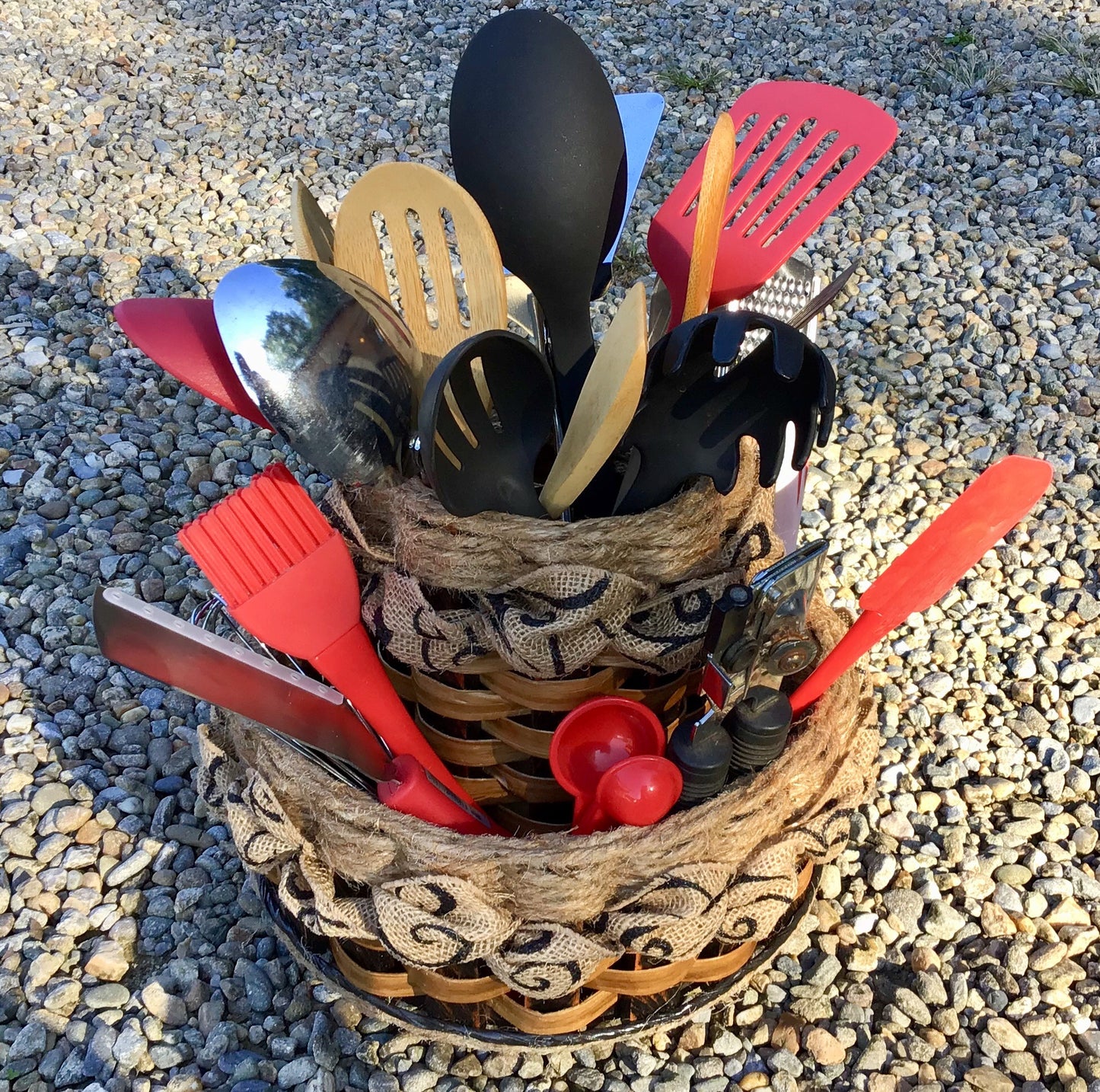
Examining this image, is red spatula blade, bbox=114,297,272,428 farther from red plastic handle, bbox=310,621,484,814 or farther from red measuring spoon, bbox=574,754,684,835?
red measuring spoon, bbox=574,754,684,835

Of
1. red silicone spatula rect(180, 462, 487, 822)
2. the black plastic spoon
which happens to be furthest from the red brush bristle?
the black plastic spoon

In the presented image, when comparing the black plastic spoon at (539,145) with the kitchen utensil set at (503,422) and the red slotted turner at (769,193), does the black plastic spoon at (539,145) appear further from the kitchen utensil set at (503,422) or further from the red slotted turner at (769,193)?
the red slotted turner at (769,193)

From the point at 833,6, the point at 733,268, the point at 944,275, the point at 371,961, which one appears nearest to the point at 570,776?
the point at 371,961

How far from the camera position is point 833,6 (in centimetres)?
231

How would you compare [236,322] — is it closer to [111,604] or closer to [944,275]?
[111,604]

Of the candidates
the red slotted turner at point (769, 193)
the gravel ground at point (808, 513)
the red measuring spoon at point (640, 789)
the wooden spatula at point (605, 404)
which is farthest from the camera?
the gravel ground at point (808, 513)

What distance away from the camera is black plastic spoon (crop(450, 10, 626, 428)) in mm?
607

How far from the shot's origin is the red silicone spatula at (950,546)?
0.55 m

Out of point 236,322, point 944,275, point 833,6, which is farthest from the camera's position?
point 833,6

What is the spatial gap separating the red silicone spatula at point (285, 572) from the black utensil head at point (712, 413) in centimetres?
18

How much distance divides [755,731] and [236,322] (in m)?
0.38

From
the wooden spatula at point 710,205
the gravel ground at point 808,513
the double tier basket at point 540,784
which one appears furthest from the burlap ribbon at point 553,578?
the gravel ground at point 808,513

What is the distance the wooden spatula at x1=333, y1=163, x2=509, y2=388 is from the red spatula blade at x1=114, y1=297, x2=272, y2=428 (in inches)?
4.2

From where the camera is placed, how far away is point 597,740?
2.08ft
